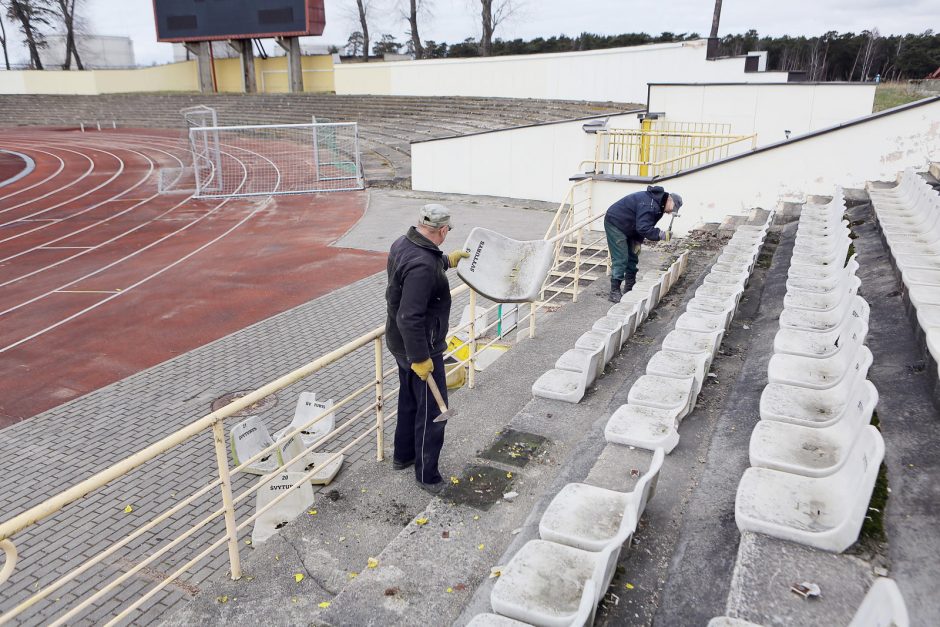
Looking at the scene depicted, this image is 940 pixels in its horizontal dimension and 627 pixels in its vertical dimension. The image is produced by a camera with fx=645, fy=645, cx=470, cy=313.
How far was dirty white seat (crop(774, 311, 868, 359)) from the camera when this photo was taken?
439cm

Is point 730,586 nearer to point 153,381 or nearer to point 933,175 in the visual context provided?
Result: point 153,381

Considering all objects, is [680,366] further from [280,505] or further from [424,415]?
[280,505]

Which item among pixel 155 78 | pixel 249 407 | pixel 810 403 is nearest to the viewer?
pixel 810 403

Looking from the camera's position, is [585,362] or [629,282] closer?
[585,362]

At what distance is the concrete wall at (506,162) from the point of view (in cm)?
2012

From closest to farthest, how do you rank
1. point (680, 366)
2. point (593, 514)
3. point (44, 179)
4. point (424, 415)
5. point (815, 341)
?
point (593, 514)
point (424, 415)
point (815, 341)
point (680, 366)
point (44, 179)

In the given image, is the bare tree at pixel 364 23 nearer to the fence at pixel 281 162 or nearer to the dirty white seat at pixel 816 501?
the fence at pixel 281 162

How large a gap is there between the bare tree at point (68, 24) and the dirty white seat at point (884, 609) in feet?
226

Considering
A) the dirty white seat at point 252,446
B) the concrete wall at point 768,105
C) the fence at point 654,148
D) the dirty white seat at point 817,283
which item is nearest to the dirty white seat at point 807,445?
the dirty white seat at point 817,283

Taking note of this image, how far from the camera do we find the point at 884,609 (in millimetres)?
1927

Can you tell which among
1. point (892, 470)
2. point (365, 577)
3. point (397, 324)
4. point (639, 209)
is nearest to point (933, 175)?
point (639, 209)

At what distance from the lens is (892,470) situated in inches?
129

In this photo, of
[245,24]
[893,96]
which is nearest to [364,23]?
[245,24]

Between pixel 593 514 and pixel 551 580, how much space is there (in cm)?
55
